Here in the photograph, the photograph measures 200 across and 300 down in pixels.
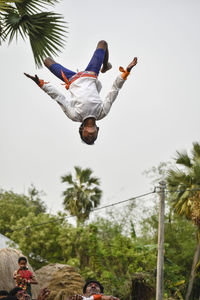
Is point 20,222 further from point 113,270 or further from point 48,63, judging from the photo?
point 48,63

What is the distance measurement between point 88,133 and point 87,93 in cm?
42

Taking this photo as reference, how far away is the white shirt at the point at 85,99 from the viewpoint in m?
3.99

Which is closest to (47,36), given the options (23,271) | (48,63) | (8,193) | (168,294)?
(48,63)

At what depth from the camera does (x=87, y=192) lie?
2003cm

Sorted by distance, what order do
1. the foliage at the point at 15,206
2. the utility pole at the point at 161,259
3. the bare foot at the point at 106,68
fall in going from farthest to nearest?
the foliage at the point at 15,206 < the utility pole at the point at 161,259 < the bare foot at the point at 106,68

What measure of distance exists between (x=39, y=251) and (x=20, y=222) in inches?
66.1

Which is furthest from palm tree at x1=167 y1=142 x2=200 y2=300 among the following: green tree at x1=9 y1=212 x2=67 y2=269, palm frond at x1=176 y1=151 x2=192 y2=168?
green tree at x1=9 y1=212 x2=67 y2=269

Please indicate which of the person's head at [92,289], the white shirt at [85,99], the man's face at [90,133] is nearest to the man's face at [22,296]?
the person's head at [92,289]

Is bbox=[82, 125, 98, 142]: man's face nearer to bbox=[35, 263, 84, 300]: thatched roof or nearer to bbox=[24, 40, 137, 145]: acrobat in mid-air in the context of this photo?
bbox=[24, 40, 137, 145]: acrobat in mid-air

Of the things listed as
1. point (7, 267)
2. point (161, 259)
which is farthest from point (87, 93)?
point (161, 259)

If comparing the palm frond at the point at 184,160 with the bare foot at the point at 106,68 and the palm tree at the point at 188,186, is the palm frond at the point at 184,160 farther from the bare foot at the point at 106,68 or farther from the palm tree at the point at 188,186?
the bare foot at the point at 106,68

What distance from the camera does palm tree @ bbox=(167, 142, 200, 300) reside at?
41.5ft

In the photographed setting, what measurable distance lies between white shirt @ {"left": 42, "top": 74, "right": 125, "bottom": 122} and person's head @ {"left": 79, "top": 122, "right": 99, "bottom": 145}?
0.09 m

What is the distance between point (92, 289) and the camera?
4324mm
